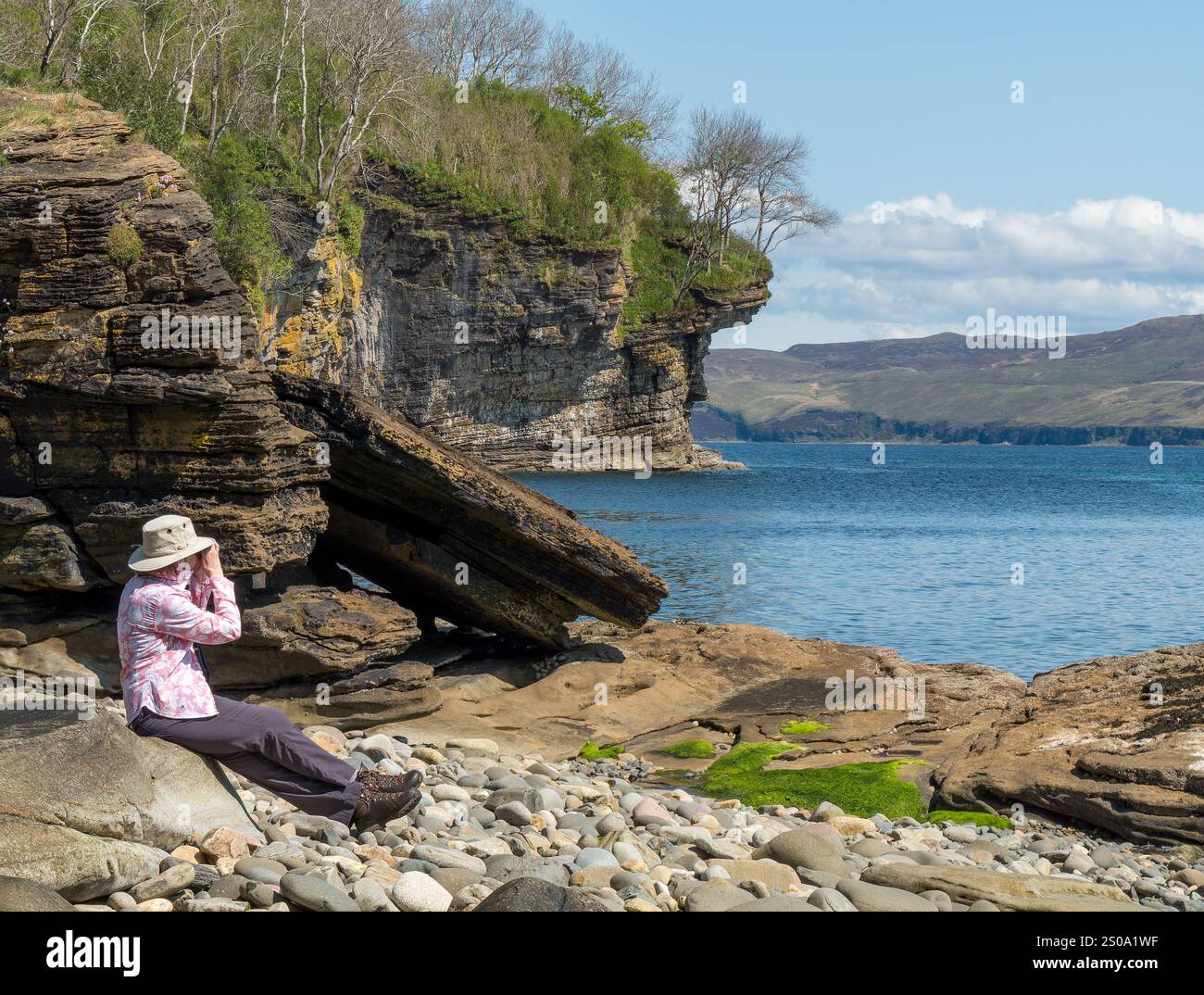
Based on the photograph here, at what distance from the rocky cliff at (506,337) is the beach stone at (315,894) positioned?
4761cm

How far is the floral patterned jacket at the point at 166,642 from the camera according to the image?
7625 millimetres

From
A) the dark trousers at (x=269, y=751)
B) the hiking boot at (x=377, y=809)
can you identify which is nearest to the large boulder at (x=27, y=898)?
the dark trousers at (x=269, y=751)

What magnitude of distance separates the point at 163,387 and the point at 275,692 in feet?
12.9

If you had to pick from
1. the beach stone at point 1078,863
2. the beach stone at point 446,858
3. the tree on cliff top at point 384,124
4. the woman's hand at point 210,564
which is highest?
the tree on cliff top at point 384,124

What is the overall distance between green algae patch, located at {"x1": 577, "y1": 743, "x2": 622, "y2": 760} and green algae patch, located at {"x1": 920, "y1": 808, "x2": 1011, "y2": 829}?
13.1 ft

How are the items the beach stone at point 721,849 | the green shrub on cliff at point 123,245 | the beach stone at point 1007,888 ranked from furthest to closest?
the green shrub on cliff at point 123,245 < the beach stone at point 721,849 < the beach stone at point 1007,888

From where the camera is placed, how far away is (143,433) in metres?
12.9

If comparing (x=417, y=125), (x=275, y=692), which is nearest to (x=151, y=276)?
(x=275, y=692)

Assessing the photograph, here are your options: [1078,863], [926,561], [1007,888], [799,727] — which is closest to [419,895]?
[1007,888]

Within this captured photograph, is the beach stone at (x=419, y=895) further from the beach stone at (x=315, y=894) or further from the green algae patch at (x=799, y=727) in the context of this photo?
the green algae patch at (x=799, y=727)

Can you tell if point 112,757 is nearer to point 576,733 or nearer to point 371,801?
point 371,801

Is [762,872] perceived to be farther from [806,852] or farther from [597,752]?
[597,752]

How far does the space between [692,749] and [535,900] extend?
8149 mm

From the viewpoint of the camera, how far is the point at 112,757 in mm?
6992
